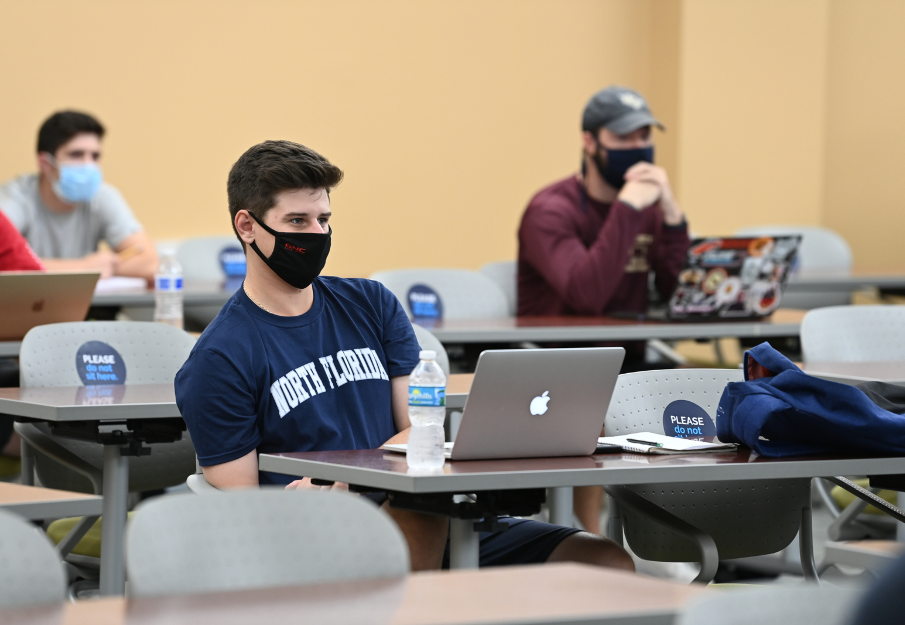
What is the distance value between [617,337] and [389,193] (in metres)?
3.08

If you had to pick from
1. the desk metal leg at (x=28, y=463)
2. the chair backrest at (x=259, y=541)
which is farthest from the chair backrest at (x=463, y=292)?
the chair backrest at (x=259, y=541)

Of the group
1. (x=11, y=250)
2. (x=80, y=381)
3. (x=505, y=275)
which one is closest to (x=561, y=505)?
(x=80, y=381)

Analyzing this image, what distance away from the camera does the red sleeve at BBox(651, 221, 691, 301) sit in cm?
411

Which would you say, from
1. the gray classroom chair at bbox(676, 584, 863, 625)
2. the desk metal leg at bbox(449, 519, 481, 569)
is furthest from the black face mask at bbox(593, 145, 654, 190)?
the gray classroom chair at bbox(676, 584, 863, 625)

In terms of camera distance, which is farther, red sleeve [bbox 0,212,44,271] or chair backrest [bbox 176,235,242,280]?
chair backrest [bbox 176,235,242,280]

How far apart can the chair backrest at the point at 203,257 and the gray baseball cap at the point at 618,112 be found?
1885 mm

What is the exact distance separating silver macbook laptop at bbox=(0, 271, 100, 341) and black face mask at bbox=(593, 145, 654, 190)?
5.80ft

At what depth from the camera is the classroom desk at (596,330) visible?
11.6ft

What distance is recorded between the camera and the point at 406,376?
233cm

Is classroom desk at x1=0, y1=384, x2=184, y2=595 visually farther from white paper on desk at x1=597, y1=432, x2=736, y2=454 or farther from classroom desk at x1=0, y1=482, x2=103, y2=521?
white paper on desk at x1=597, y1=432, x2=736, y2=454

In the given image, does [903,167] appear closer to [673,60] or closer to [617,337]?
[673,60]

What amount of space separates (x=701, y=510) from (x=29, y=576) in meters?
1.45

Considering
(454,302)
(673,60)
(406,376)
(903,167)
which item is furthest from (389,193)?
(406,376)

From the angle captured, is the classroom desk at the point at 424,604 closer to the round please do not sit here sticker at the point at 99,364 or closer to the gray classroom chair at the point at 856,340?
the round please do not sit here sticker at the point at 99,364
